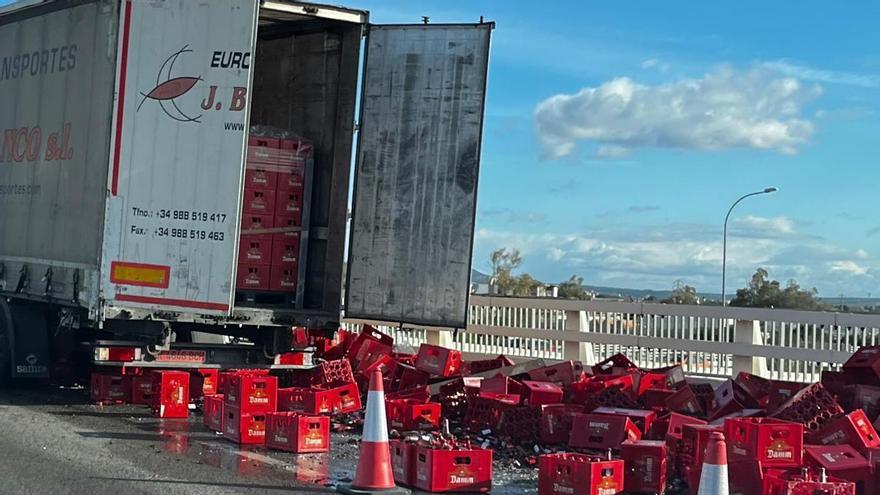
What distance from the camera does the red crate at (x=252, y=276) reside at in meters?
12.6

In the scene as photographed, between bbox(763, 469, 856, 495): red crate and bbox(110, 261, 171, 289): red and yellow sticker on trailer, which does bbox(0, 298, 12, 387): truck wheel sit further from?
bbox(763, 469, 856, 495): red crate

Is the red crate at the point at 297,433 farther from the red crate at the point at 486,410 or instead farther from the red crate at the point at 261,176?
the red crate at the point at 261,176

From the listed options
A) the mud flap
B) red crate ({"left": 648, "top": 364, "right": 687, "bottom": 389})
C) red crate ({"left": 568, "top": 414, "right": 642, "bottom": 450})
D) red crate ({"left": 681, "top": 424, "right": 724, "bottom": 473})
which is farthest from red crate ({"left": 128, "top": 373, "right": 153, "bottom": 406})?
red crate ({"left": 681, "top": 424, "right": 724, "bottom": 473})

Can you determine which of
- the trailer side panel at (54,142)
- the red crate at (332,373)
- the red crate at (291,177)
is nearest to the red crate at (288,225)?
the red crate at (291,177)

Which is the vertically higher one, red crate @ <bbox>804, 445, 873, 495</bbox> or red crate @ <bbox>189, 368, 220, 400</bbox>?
red crate @ <bbox>804, 445, 873, 495</bbox>

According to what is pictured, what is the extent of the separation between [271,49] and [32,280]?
12.7 ft

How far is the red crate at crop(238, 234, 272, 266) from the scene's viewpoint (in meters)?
12.6

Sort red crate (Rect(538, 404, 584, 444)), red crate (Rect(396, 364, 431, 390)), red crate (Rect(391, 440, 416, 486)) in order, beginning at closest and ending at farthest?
red crate (Rect(391, 440, 416, 486))
red crate (Rect(538, 404, 584, 444))
red crate (Rect(396, 364, 431, 390))

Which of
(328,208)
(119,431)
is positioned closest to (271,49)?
(328,208)

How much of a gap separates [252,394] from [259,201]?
2370 millimetres

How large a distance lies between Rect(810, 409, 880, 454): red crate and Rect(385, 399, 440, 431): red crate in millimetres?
3772

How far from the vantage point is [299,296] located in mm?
13078

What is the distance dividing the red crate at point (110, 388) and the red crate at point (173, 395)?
83cm

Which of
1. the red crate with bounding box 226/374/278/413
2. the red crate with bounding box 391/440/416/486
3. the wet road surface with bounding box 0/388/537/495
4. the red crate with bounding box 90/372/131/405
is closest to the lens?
the wet road surface with bounding box 0/388/537/495
